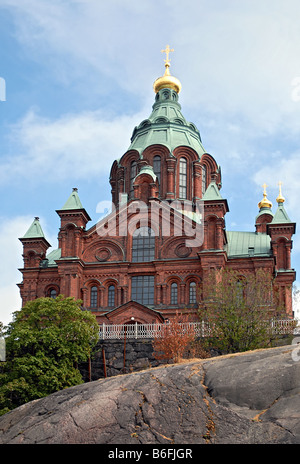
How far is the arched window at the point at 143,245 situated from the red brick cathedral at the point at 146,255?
0.24 feet

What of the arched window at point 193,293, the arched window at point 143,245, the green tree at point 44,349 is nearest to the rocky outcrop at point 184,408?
the green tree at point 44,349

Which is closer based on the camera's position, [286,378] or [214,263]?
[286,378]

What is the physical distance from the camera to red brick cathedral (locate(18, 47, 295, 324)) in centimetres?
5078

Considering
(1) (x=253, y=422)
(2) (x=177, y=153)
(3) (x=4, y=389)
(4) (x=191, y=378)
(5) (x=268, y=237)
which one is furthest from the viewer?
(2) (x=177, y=153)

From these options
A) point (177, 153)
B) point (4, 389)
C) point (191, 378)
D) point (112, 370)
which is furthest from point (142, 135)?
point (191, 378)

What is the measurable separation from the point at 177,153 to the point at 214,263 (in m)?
14.4

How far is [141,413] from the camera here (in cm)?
2364

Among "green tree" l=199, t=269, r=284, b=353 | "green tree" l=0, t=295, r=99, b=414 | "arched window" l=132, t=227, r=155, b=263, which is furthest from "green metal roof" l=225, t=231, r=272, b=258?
"green tree" l=0, t=295, r=99, b=414

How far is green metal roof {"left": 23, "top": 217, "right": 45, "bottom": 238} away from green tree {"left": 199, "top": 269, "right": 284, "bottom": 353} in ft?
58.9

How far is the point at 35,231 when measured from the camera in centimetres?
5562

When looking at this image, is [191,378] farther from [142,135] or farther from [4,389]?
[142,135]

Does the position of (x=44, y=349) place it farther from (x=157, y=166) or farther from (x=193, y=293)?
(x=157, y=166)

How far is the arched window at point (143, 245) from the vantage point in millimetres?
52438
